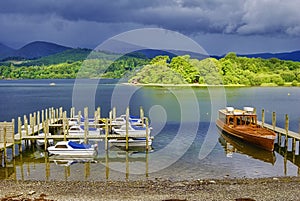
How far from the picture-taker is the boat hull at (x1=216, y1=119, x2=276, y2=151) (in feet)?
108

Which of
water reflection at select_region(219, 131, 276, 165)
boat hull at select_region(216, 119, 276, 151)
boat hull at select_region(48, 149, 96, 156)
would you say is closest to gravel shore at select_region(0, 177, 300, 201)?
boat hull at select_region(48, 149, 96, 156)

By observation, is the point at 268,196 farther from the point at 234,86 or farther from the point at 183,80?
the point at 234,86

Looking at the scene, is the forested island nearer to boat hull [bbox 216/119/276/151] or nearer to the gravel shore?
boat hull [bbox 216/119/276/151]

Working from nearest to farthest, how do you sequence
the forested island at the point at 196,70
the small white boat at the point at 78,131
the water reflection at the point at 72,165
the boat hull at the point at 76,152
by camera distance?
the water reflection at the point at 72,165
the boat hull at the point at 76,152
the small white boat at the point at 78,131
the forested island at the point at 196,70

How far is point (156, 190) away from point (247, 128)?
1997cm

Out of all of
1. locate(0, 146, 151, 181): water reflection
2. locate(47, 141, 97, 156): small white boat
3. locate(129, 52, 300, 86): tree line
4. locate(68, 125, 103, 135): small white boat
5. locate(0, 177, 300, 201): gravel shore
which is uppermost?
locate(129, 52, 300, 86): tree line

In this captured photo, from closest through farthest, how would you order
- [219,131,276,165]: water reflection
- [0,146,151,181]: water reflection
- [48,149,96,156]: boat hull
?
[0,146,151,181]: water reflection
[48,149,96,156]: boat hull
[219,131,276,165]: water reflection

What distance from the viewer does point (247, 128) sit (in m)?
38.1

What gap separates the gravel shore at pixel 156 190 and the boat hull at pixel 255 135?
32.8 feet

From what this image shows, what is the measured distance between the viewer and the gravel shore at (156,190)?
18.9 m

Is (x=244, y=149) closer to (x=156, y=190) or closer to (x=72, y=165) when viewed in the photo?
(x=72, y=165)

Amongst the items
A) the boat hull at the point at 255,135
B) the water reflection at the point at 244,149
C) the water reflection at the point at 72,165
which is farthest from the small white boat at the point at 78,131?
the boat hull at the point at 255,135

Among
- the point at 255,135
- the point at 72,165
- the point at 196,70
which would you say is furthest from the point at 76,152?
the point at 196,70

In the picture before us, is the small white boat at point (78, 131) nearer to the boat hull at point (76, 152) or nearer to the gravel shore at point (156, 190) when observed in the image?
the boat hull at point (76, 152)
